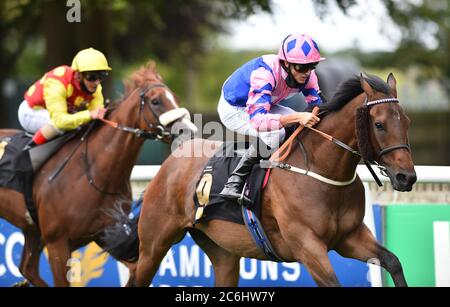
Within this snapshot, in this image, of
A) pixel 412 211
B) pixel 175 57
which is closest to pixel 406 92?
pixel 175 57

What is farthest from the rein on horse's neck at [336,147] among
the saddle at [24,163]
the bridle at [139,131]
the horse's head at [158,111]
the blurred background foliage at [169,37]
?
the blurred background foliage at [169,37]

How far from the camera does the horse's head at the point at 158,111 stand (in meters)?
6.46

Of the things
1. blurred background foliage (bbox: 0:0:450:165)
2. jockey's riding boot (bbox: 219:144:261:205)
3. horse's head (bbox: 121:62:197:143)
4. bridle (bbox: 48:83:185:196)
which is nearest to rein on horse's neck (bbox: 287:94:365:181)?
jockey's riding boot (bbox: 219:144:261:205)

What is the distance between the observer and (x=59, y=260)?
6.50 m

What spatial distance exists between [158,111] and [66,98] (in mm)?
875

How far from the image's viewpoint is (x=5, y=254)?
7.47m

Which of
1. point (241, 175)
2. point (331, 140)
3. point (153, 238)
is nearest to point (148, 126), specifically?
point (153, 238)

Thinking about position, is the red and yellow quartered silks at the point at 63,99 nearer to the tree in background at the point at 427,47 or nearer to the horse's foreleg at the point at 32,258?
the horse's foreleg at the point at 32,258

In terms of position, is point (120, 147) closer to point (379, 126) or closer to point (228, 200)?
point (228, 200)

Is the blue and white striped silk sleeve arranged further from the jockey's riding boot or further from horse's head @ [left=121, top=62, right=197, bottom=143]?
horse's head @ [left=121, top=62, right=197, bottom=143]

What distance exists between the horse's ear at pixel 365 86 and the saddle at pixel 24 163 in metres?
3.03
